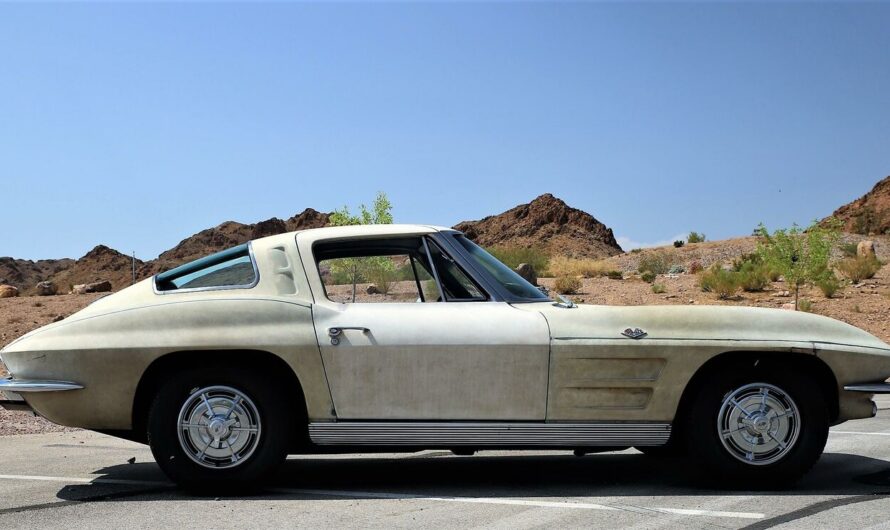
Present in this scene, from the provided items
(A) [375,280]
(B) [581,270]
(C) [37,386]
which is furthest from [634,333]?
(B) [581,270]

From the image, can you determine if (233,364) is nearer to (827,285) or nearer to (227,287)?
(227,287)

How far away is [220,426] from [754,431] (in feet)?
10.6

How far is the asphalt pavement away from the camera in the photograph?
578 centimetres

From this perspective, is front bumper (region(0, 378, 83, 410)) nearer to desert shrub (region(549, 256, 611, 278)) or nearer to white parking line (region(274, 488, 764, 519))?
white parking line (region(274, 488, 764, 519))

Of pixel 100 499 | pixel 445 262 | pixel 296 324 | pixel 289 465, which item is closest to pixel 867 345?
pixel 445 262

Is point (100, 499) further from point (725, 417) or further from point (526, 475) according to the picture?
point (725, 417)

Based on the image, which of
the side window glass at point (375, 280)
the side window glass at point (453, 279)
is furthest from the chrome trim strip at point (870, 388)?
the side window glass at point (375, 280)

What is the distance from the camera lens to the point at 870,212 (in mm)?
79125

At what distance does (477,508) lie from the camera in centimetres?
607

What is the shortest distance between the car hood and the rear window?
1798 millimetres

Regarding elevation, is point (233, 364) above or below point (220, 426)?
→ above

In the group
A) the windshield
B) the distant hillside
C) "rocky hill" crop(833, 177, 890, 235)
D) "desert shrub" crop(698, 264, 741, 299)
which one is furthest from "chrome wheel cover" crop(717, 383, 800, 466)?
"rocky hill" crop(833, 177, 890, 235)

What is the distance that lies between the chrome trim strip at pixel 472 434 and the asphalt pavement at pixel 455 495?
33 cm

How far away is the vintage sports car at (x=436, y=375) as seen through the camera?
6438 millimetres
